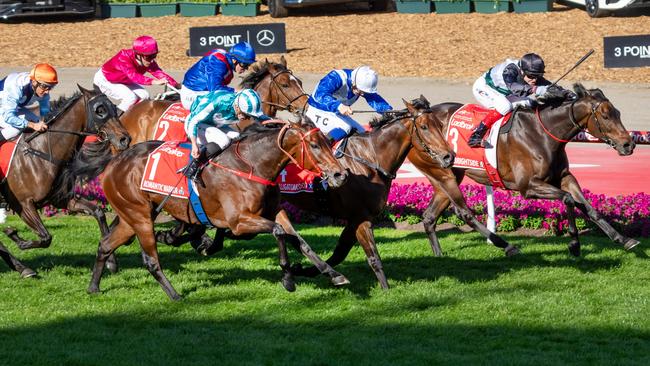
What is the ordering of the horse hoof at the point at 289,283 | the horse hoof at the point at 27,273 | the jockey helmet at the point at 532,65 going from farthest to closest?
1. the jockey helmet at the point at 532,65
2. the horse hoof at the point at 27,273
3. the horse hoof at the point at 289,283

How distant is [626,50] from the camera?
20.1 m

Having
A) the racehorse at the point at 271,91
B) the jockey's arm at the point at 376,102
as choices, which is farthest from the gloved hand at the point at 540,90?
the racehorse at the point at 271,91

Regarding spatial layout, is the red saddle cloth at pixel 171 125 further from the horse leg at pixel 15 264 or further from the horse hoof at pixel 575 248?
the horse hoof at pixel 575 248

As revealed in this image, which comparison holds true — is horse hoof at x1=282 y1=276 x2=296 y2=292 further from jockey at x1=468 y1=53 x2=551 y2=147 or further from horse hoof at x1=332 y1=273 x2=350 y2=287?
jockey at x1=468 y1=53 x2=551 y2=147

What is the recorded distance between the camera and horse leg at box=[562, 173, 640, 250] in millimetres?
10875

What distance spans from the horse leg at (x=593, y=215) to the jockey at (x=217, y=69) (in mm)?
3501

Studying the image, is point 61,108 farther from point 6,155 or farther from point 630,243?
Result: point 630,243

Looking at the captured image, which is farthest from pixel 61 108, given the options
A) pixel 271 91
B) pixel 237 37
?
pixel 237 37

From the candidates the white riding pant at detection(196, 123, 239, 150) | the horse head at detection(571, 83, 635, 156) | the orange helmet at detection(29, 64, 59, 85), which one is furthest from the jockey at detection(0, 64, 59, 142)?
the horse head at detection(571, 83, 635, 156)

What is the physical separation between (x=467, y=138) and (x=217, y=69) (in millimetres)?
2899

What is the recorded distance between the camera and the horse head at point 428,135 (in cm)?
1000

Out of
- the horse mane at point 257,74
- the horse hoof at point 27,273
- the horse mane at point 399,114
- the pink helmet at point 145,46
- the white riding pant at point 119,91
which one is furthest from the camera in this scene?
the white riding pant at point 119,91

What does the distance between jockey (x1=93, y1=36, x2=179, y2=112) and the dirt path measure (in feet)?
37.5

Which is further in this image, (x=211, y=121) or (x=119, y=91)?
(x=119, y=91)
